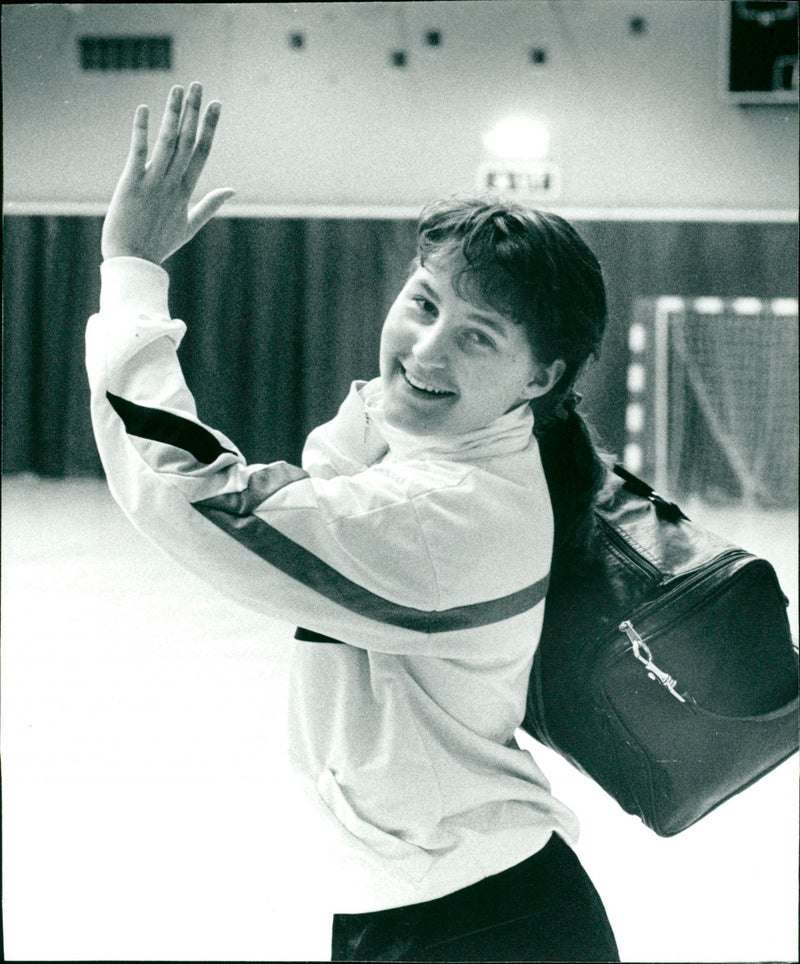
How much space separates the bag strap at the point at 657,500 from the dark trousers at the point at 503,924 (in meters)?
0.30

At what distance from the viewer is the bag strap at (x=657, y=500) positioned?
895 millimetres

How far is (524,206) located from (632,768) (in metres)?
0.48

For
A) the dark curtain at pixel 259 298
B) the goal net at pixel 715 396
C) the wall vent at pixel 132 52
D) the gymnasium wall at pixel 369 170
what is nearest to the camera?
the wall vent at pixel 132 52

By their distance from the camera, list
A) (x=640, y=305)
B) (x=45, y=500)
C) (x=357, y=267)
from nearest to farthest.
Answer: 1. (x=45, y=500)
2. (x=357, y=267)
3. (x=640, y=305)

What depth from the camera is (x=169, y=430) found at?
734 millimetres

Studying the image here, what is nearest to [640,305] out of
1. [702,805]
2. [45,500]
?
[45,500]

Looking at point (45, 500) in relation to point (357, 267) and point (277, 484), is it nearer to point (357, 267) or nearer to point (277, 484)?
point (357, 267)

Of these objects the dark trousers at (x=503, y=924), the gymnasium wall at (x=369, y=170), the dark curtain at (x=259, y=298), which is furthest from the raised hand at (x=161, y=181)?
the gymnasium wall at (x=369, y=170)

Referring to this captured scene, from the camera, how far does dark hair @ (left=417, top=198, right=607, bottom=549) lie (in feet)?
2.66

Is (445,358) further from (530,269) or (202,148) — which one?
(202,148)

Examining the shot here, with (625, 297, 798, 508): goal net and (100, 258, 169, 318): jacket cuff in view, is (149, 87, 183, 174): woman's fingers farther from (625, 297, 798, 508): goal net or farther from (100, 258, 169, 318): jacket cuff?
(625, 297, 798, 508): goal net

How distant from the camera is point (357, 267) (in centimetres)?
478

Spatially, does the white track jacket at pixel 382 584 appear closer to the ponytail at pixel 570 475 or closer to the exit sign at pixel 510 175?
the ponytail at pixel 570 475

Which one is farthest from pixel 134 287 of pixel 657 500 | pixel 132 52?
pixel 132 52
